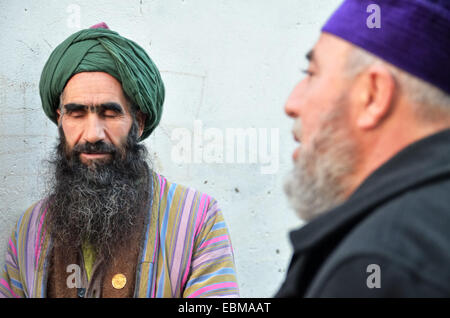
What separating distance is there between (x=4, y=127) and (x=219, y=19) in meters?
1.34

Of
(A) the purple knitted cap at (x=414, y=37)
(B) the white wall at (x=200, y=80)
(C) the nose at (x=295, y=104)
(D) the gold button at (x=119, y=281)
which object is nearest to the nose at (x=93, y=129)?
(B) the white wall at (x=200, y=80)

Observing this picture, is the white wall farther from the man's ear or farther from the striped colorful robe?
the striped colorful robe

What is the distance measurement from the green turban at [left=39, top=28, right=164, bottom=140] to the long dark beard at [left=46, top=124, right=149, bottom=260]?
168 mm

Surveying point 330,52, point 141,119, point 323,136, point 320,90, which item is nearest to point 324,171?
point 323,136

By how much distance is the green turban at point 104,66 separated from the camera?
2.76 m

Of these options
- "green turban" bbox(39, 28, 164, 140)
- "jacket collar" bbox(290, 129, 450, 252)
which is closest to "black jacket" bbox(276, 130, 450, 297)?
"jacket collar" bbox(290, 129, 450, 252)

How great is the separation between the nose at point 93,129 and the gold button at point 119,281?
0.64 m

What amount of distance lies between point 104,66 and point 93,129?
0.31 m

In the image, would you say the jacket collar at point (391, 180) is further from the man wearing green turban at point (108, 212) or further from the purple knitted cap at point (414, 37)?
the man wearing green turban at point (108, 212)

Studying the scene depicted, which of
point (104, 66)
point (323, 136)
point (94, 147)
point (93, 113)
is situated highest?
point (104, 66)

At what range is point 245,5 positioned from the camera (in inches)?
128

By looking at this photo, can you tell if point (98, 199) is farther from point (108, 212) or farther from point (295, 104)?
point (295, 104)

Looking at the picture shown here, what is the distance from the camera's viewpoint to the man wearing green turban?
8.66 feet

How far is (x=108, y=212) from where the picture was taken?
2.81 metres
